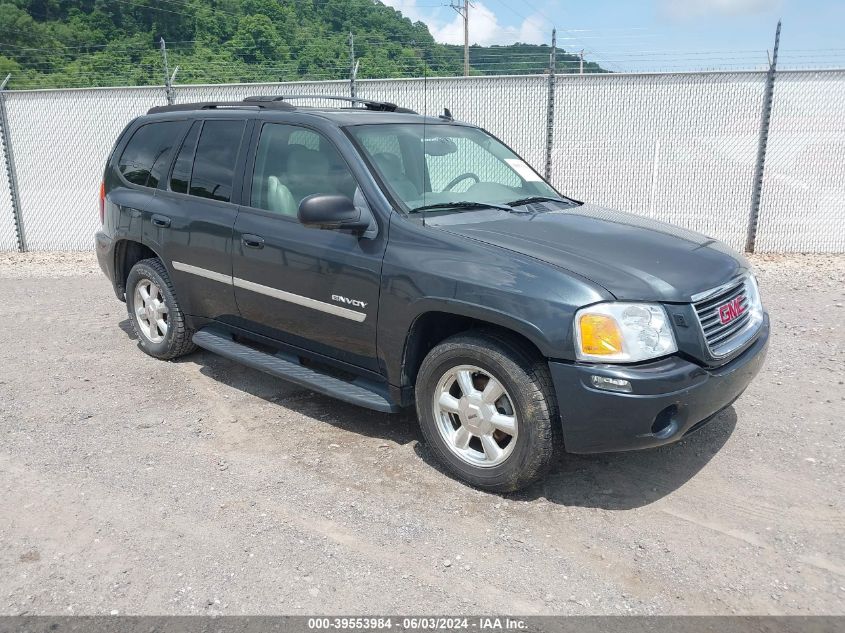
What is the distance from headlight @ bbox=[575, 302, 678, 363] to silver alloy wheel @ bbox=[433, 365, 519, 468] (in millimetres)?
495

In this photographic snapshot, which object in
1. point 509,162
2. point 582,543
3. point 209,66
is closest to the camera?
point 582,543

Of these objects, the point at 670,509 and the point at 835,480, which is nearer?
the point at 670,509

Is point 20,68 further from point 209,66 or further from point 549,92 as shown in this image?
point 549,92

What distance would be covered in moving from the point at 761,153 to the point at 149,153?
7.54 m

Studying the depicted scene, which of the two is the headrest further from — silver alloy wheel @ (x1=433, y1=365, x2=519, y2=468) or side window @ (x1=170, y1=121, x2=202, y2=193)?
silver alloy wheel @ (x1=433, y1=365, x2=519, y2=468)

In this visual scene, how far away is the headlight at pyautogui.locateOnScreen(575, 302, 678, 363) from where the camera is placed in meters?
3.17

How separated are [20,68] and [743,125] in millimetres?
28739

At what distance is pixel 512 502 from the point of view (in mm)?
3588

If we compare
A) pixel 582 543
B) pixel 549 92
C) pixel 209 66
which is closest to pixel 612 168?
pixel 549 92

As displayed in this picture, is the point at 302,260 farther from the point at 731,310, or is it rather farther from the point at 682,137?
the point at 682,137

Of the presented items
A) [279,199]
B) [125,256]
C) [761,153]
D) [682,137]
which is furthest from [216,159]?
[761,153]

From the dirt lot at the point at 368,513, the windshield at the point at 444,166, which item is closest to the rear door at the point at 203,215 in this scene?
Result: the dirt lot at the point at 368,513

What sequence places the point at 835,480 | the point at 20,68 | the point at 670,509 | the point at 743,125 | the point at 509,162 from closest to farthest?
the point at 670,509, the point at 835,480, the point at 509,162, the point at 743,125, the point at 20,68

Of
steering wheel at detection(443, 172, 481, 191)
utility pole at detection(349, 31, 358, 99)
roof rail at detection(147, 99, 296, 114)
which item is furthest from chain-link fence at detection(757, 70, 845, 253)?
roof rail at detection(147, 99, 296, 114)
